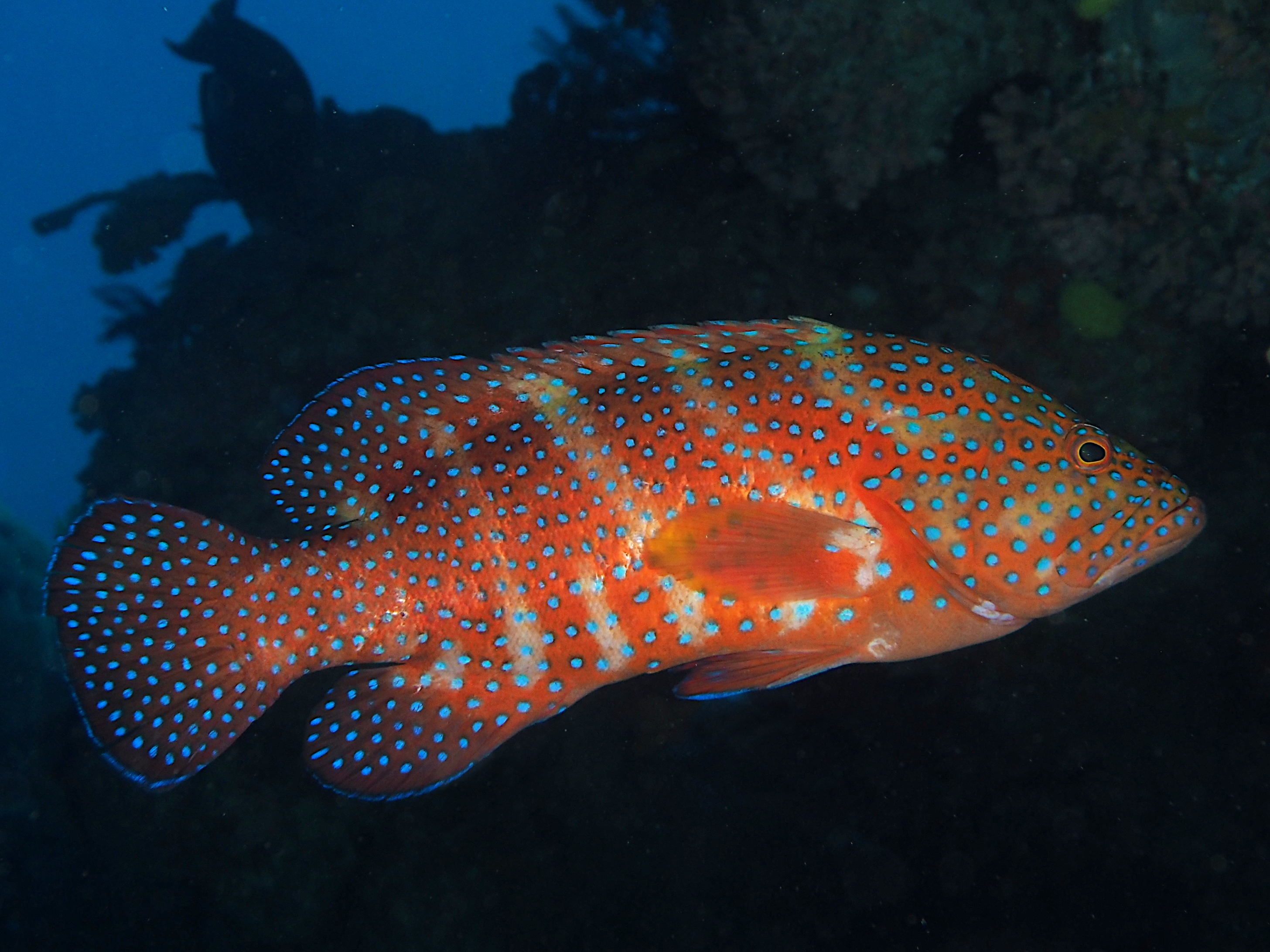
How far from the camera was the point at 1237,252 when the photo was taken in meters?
4.03

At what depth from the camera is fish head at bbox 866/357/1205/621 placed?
262cm

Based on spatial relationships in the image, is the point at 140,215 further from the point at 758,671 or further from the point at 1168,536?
the point at 1168,536

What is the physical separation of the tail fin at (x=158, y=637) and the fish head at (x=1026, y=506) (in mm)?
2874

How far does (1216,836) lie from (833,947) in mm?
2249

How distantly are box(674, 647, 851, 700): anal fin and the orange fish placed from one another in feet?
0.03

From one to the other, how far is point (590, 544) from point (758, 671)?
2.85 ft

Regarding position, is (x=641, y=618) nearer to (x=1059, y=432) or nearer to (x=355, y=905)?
(x=1059, y=432)

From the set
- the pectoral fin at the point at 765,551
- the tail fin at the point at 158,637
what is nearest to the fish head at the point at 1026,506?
the pectoral fin at the point at 765,551

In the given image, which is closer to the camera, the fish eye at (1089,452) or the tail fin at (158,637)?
the fish eye at (1089,452)

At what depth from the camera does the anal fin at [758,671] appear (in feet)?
8.81

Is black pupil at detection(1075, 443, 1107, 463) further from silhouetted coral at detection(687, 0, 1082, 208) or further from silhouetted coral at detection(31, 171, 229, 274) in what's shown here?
silhouetted coral at detection(31, 171, 229, 274)

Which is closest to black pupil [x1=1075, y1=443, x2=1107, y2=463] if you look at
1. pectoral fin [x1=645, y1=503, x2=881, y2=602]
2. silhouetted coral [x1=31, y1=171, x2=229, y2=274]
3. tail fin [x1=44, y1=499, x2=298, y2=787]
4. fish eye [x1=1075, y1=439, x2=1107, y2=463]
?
fish eye [x1=1075, y1=439, x2=1107, y2=463]

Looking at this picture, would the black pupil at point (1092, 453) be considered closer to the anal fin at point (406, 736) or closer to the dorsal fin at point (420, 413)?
the dorsal fin at point (420, 413)

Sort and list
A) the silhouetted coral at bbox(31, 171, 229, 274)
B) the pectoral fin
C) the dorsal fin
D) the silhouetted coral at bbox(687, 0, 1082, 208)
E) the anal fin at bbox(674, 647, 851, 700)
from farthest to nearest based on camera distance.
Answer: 1. the silhouetted coral at bbox(31, 171, 229, 274)
2. the silhouetted coral at bbox(687, 0, 1082, 208)
3. the dorsal fin
4. the anal fin at bbox(674, 647, 851, 700)
5. the pectoral fin
